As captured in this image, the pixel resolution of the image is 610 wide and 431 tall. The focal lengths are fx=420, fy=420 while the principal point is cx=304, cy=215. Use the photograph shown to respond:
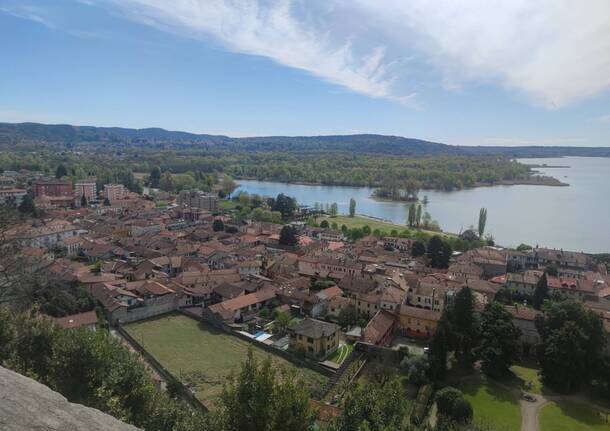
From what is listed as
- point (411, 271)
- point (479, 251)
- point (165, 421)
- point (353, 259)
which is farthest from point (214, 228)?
point (165, 421)

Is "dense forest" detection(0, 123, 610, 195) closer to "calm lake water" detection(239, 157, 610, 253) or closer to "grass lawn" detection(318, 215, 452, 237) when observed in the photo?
"calm lake water" detection(239, 157, 610, 253)

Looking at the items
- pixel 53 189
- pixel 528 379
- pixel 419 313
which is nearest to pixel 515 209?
pixel 419 313

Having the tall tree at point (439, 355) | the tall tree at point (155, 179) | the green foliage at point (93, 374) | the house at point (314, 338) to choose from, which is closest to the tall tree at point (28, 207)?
the house at point (314, 338)

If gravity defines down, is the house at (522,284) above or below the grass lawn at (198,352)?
above

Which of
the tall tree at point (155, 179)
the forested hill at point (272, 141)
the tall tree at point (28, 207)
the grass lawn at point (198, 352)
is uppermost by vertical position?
the forested hill at point (272, 141)

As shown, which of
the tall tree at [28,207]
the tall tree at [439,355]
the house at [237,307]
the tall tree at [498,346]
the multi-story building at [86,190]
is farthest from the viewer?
the multi-story building at [86,190]

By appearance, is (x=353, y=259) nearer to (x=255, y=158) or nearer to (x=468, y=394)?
(x=468, y=394)

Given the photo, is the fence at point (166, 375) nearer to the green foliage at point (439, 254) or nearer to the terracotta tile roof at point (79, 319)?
the terracotta tile roof at point (79, 319)
